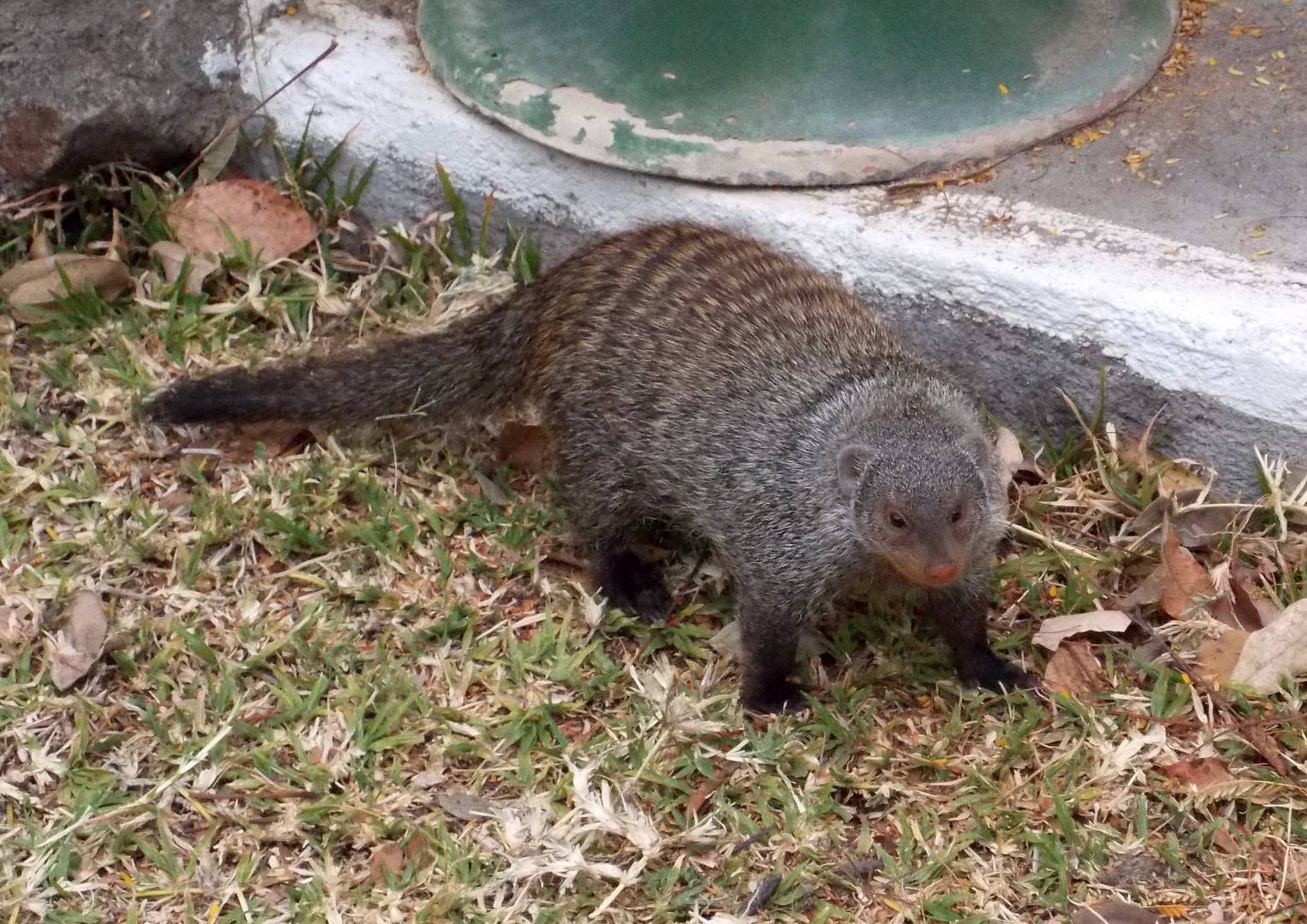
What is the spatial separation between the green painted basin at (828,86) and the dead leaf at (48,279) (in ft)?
4.03

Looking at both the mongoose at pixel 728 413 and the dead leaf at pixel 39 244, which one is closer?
the mongoose at pixel 728 413

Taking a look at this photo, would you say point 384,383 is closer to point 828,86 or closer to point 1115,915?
point 828,86

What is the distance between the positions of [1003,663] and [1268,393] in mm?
784

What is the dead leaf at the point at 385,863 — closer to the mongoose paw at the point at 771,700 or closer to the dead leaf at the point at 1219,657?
the mongoose paw at the point at 771,700

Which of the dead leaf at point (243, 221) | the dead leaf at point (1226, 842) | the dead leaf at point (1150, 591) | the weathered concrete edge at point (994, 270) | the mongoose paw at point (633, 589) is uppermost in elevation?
the weathered concrete edge at point (994, 270)

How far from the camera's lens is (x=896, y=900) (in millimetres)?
2297

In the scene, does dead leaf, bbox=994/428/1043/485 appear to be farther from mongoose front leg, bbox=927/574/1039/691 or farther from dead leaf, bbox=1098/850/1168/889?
dead leaf, bbox=1098/850/1168/889

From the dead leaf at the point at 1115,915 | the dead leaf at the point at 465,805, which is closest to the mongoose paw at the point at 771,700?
the dead leaf at the point at 465,805

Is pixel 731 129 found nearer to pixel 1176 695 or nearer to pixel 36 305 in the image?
pixel 1176 695

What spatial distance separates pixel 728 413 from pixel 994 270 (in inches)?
27.1

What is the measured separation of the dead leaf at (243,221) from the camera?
357 cm

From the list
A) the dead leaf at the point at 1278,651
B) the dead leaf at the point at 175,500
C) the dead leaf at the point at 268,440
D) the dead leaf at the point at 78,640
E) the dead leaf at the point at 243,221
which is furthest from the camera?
the dead leaf at the point at 243,221

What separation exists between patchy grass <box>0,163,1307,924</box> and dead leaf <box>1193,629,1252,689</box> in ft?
0.12

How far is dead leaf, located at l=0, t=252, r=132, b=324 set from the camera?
11.3 feet
